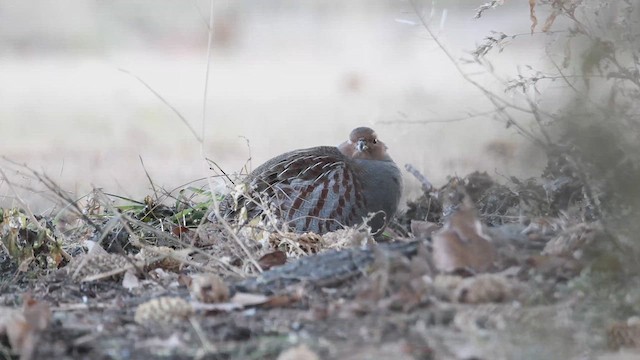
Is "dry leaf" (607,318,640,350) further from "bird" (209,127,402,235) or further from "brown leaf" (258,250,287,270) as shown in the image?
"bird" (209,127,402,235)

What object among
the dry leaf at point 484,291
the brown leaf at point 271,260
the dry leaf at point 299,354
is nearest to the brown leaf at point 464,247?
the dry leaf at point 484,291

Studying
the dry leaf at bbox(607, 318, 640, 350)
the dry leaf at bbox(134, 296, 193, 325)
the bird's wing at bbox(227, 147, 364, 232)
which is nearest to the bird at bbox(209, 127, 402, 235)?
the bird's wing at bbox(227, 147, 364, 232)

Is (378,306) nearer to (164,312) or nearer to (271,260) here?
(164,312)

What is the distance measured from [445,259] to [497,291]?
0.66ft

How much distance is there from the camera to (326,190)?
534 cm

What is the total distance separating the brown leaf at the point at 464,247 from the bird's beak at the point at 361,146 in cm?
295

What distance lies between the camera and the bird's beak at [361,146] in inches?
222

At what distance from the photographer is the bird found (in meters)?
5.20

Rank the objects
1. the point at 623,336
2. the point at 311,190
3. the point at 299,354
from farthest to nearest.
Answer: the point at 311,190 < the point at 623,336 < the point at 299,354

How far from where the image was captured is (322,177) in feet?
17.6

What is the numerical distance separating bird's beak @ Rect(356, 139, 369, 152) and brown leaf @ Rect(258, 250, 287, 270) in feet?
7.67

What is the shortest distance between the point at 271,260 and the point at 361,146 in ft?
7.83

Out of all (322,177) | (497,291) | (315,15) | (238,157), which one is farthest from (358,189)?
(315,15)

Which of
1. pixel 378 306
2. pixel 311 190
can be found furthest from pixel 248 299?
pixel 311 190
